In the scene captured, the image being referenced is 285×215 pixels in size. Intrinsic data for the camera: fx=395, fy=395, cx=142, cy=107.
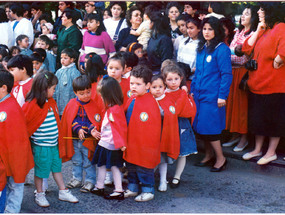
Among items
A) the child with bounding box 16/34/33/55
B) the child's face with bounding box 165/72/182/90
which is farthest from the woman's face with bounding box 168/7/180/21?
the child with bounding box 16/34/33/55

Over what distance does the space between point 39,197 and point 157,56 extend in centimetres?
277

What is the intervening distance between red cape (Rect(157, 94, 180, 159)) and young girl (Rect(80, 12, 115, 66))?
2.27 metres

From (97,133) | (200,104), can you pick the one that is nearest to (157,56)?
(200,104)

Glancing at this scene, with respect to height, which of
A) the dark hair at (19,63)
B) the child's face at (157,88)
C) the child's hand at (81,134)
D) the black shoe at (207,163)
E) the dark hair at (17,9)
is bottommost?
the black shoe at (207,163)

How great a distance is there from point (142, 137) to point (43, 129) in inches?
40.6

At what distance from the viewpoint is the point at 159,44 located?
5.84 m

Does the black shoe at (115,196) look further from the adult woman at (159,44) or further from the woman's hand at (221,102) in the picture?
the adult woman at (159,44)

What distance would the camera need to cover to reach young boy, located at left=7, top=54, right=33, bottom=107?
4.34m

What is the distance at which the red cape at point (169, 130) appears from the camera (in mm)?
4410

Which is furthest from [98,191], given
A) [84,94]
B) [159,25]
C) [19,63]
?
[159,25]

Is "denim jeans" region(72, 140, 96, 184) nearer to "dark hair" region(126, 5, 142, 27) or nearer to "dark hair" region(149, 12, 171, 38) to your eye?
"dark hair" region(149, 12, 171, 38)

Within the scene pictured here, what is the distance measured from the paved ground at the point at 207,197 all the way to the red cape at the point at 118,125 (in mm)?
687

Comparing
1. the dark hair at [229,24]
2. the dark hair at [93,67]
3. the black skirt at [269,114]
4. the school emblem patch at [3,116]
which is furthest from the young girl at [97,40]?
the school emblem patch at [3,116]

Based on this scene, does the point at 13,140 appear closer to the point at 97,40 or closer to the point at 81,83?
the point at 81,83
